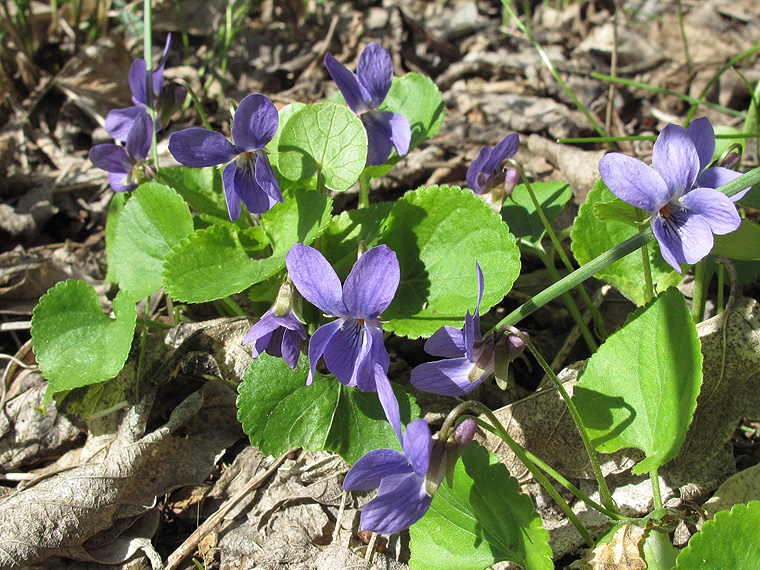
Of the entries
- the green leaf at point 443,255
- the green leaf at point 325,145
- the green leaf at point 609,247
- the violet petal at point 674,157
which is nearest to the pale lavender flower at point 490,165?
the green leaf at point 443,255

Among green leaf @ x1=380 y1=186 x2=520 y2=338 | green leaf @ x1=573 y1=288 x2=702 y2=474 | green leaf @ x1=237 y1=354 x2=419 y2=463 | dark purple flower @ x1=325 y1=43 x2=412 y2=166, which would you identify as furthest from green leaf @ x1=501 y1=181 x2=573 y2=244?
green leaf @ x1=237 y1=354 x2=419 y2=463

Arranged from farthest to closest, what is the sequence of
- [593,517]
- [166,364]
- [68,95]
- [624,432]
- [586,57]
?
[586,57], [68,95], [166,364], [593,517], [624,432]

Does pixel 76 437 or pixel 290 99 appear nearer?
pixel 76 437

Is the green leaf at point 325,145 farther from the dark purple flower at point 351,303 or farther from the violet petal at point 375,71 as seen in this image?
the dark purple flower at point 351,303

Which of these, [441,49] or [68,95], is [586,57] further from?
[68,95]

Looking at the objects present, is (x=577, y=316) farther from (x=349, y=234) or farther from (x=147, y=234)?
(x=147, y=234)

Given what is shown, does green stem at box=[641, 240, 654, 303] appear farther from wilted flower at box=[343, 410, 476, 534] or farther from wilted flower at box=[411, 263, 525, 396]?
wilted flower at box=[343, 410, 476, 534]

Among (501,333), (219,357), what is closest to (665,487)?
(501,333)
